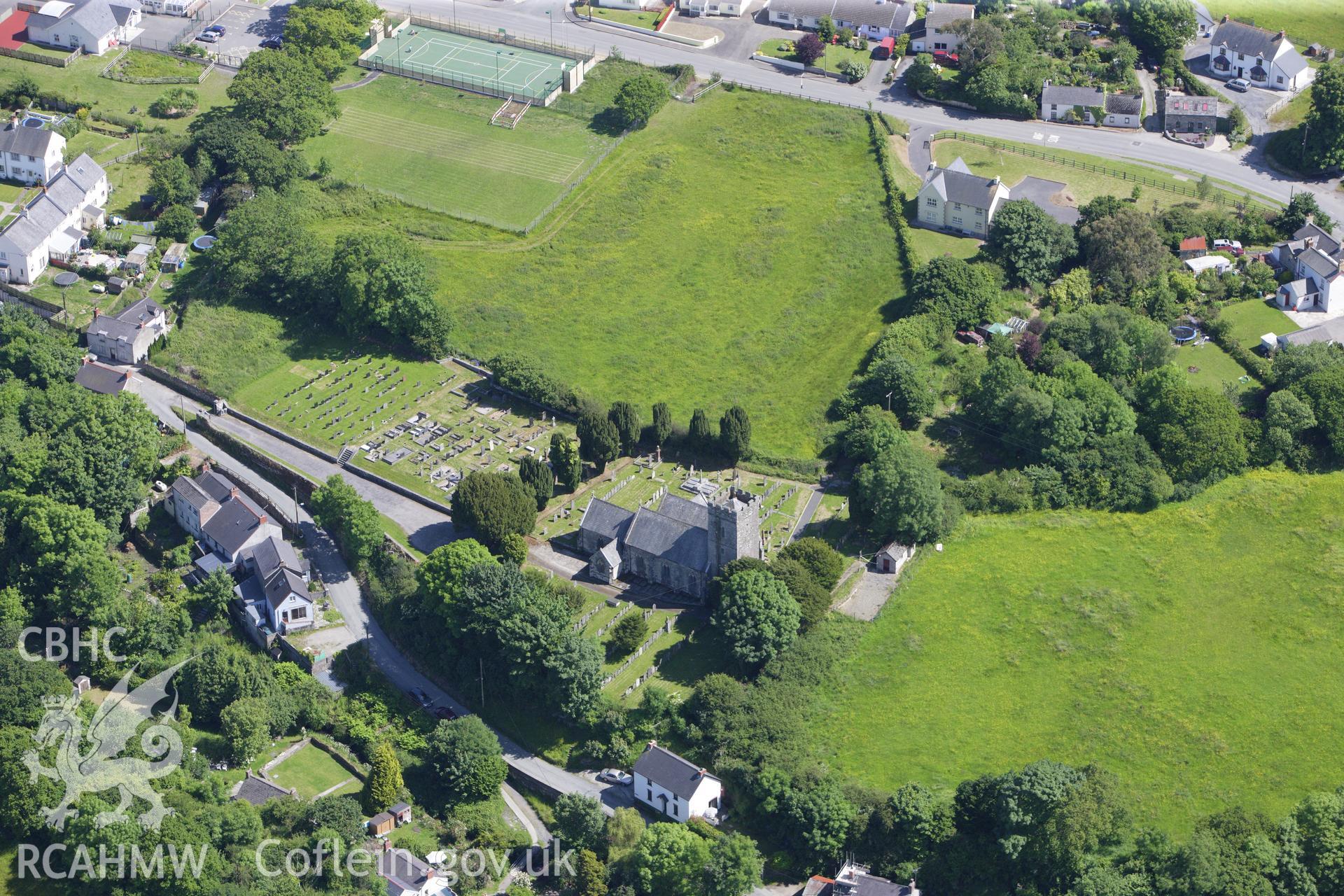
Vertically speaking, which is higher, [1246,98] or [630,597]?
[1246,98]

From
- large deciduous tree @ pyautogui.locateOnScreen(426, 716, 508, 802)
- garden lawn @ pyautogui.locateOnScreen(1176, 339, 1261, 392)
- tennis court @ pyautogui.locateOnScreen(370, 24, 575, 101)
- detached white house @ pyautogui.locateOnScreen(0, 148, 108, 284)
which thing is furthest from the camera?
tennis court @ pyautogui.locateOnScreen(370, 24, 575, 101)

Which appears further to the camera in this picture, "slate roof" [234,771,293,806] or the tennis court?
the tennis court

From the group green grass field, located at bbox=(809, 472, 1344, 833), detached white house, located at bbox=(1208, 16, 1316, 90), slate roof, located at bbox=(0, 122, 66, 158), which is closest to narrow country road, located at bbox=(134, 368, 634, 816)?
green grass field, located at bbox=(809, 472, 1344, 833)

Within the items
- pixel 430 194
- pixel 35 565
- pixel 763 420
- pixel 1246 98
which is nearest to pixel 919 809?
pixel 763 420

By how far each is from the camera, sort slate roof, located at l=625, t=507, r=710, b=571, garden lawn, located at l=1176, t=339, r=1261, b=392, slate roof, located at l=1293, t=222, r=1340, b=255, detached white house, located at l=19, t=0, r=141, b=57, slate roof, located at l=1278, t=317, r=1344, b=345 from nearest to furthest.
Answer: slate roof, located at l=625, t=507, r=710, b=571 → garden lawn, located at l=1176, t=339, r=1261, b=392 → slate roof, located at l=1278, t=317, r=1344, b=345 → slate roof, located at l=1293, t=222, r=1340, b=255 → detached white house, located at l=19, t=0, r=141, b=57

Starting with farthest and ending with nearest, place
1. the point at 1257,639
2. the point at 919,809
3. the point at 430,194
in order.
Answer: the point at 430,194
the point at 1257,639
the point at 919,809

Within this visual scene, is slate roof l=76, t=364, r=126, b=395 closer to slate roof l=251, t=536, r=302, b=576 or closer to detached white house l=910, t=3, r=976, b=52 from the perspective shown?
slate roof l=251, t=536, r=302, b=576

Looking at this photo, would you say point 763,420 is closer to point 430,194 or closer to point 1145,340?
point 1145,340
